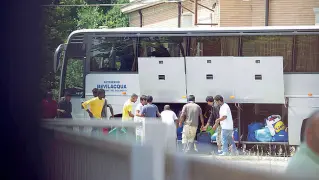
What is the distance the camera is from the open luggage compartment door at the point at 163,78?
56.1 feet

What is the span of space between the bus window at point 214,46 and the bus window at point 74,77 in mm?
3097

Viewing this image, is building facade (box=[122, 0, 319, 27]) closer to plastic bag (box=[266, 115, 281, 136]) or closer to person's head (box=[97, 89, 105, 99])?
plastic bag (box=[266, 115, 281, 136])

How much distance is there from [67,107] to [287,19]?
12725 mm

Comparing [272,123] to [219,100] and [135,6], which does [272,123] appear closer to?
[219,100]

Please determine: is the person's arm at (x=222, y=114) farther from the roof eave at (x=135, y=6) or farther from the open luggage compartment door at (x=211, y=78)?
the roof eave at (x=135, y=6)

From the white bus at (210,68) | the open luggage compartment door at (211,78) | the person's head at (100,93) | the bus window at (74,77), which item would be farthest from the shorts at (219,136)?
the bus window at (74,77)

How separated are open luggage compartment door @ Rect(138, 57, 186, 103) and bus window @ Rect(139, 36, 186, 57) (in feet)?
0.47

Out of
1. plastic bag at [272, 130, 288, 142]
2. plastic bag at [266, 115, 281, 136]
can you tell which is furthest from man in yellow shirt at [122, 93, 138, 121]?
plastic bag at [272, 130, 288, 142]

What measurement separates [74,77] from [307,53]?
6.39 m

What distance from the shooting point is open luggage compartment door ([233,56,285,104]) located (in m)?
16.7

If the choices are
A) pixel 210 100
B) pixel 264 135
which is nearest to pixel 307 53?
pixel 264 135

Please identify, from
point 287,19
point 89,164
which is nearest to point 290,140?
point 287,19

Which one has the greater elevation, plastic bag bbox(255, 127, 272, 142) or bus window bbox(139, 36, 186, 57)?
bus window bbox(139, 36, 186, 57)

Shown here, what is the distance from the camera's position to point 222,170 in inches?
114
